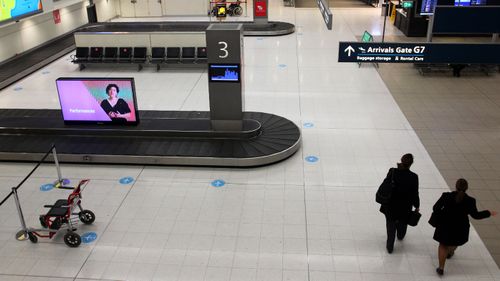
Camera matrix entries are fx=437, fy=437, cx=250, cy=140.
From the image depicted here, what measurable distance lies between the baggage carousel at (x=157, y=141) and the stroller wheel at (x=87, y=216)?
178 centimetres

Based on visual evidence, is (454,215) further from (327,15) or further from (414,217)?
(327,15)

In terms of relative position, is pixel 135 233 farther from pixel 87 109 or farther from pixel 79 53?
pixel 79 53

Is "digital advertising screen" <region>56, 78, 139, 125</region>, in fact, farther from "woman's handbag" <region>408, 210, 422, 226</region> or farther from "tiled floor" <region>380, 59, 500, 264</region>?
"tiled floor" <region>380, 59, 500, 264</region>

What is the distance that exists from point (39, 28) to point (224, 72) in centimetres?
1113

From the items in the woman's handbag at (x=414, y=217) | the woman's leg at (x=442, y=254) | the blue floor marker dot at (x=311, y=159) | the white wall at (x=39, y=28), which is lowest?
the blue floor marker dot at (x=311, y=159)

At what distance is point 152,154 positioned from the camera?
792cm

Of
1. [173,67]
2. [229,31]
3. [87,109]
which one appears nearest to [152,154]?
[87,109]

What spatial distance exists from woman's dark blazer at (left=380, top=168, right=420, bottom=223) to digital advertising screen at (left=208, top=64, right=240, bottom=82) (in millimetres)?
3727

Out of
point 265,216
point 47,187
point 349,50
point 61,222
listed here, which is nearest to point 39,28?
point 47,187

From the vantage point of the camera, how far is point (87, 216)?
20.6 feet

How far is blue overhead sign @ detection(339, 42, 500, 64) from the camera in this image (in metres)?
6.63

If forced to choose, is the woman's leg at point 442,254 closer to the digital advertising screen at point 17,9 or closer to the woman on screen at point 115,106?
the woman on screen at point 115,106

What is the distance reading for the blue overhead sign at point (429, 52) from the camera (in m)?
6.63

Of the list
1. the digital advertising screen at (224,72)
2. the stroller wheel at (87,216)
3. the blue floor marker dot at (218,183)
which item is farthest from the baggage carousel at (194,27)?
the stroller wheel at (87,216)
